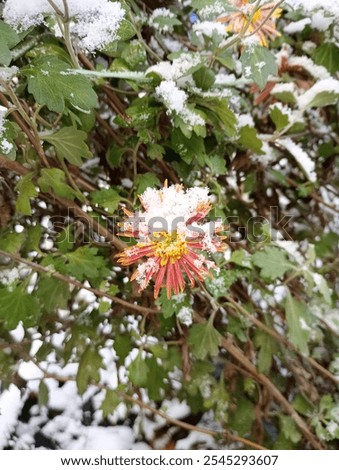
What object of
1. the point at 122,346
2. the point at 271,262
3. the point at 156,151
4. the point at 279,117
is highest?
the point at 279,117

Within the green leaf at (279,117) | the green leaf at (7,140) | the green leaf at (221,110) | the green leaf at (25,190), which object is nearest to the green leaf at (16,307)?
the green leaf at (25,190)

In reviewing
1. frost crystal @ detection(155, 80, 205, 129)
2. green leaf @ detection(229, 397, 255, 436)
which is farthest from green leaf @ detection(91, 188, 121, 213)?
green leaf @ detection(229, 397, 255, 436)

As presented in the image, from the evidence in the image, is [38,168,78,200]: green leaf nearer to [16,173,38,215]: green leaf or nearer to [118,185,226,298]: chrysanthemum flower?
[16,173,38,215]: green leaf

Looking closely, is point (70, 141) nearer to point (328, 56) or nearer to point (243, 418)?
point (328, 56)

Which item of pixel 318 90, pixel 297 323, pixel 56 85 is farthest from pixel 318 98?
pixel 56 85

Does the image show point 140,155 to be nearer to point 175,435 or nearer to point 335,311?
point 335,311

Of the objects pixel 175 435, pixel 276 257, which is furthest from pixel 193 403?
pixel 276 257
